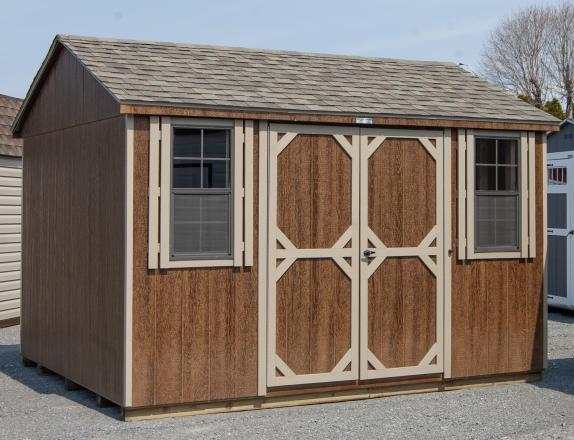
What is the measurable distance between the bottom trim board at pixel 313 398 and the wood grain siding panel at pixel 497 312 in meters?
0.11

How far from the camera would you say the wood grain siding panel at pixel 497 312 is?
9.10m

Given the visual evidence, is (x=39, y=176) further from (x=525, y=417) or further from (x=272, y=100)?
(x=525, y=417)

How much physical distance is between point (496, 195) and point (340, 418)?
267 centimetres

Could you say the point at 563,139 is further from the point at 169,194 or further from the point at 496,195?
the point at 169,194

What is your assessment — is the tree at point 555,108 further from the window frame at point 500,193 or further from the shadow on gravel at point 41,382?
the shadow on gravel at point 41,382

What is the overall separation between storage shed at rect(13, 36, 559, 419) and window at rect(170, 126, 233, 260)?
2cm

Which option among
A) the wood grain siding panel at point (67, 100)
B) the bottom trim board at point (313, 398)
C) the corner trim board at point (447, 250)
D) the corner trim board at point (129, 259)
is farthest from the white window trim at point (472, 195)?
the wood grain siding panel at point (67, 100)

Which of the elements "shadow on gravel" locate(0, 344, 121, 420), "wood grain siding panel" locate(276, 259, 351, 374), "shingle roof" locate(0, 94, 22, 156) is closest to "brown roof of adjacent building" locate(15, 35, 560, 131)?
"wood grain siding panel" locate(276, 259, 351, 374)

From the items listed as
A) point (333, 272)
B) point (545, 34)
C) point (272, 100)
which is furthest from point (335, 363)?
point (545, 34)

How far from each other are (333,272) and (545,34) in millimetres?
33095

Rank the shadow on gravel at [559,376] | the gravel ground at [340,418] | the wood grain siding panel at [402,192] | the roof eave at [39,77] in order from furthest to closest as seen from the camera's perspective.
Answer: the roof eave at [39,77] → the shadow on gravel at [559,376] → the wood grain siding panel at [402,192] → the gravel ground at [340,418]

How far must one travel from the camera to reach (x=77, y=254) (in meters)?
8.96

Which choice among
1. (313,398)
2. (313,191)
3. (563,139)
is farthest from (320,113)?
(563,139)

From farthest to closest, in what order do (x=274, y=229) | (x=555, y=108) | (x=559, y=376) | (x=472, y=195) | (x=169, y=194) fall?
(x=555, y=108) → (x=559, y=376) → (x=472, y=195) → (x=274, y=229) → (x=169, y=194)
